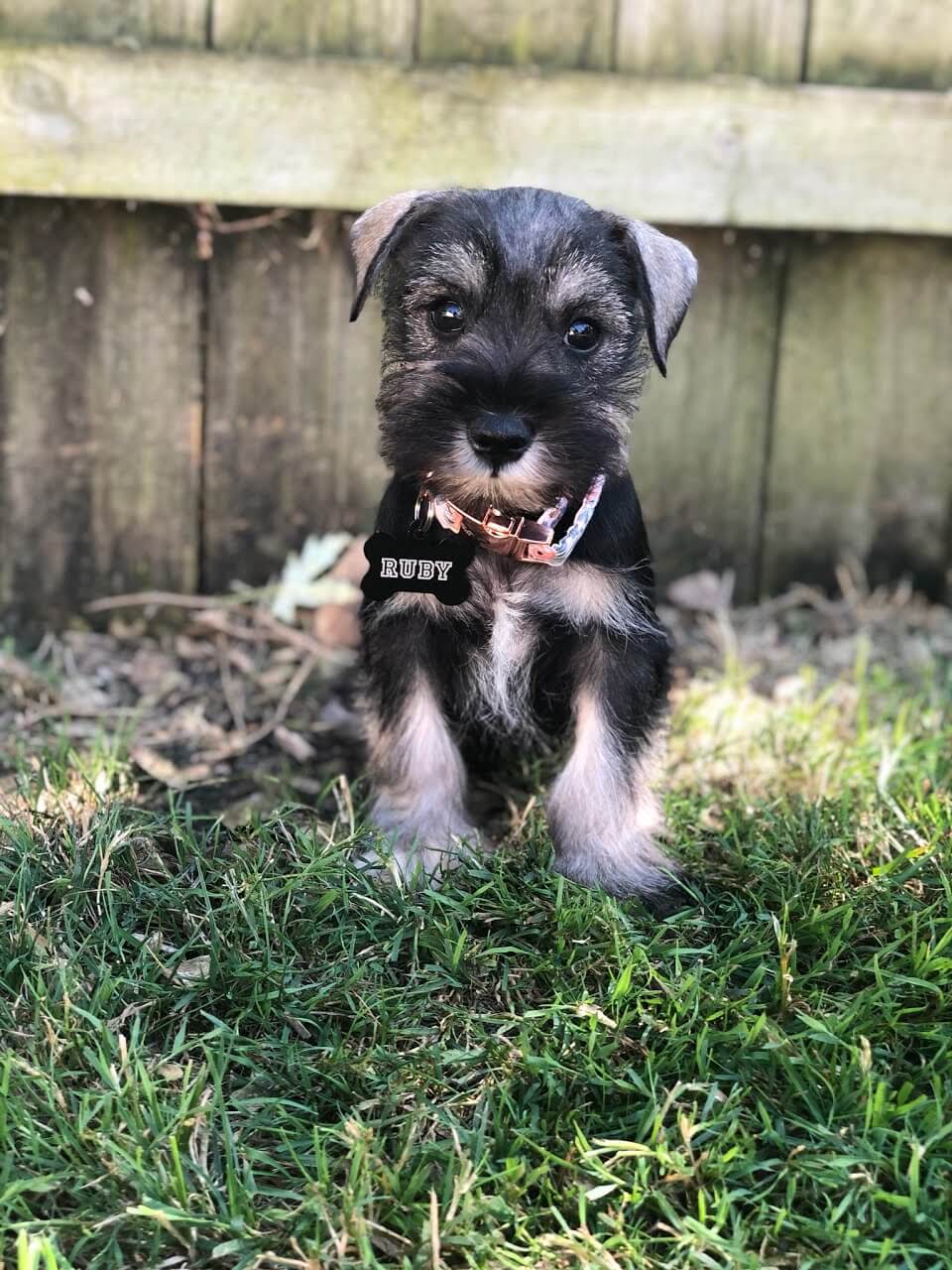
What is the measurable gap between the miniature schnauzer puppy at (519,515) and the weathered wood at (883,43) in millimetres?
1533

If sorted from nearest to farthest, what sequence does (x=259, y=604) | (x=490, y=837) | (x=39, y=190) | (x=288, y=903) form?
1. (x=288, y=903)
2. (x=490, y=837)
3. (x=39, y=190)
4. (x=259, y=604)

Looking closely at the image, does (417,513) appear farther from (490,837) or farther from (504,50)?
(504,50)

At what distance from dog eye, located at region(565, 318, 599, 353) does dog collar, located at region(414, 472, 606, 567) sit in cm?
25

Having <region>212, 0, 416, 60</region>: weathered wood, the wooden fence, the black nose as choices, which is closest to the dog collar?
the black nose

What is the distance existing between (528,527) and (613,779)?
521mm

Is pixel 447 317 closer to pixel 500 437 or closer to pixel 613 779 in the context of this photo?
pixel 500 437

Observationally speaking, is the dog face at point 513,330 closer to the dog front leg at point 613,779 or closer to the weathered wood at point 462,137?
the dog front leg at point 613,779

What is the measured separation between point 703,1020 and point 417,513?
1092 mm

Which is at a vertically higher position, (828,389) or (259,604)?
(828,389)

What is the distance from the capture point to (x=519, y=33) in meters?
3.68

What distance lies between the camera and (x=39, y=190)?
11.2 feet

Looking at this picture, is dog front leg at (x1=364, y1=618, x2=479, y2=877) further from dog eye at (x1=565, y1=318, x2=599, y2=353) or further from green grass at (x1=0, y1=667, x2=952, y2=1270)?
dog eye at (x1=565, y1=318, x2=599, y2=353)

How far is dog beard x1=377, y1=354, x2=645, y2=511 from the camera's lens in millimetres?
2314

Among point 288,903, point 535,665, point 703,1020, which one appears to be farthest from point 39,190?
point 703,1020
